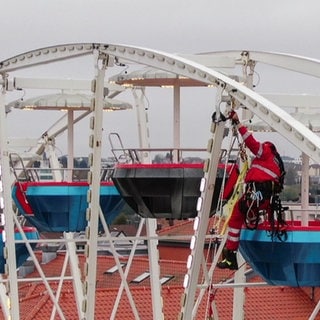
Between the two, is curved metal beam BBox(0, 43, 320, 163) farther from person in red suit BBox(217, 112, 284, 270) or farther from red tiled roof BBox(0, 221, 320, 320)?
red tiled roof BBox(0, 221, 320, 320)

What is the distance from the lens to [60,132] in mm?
33031

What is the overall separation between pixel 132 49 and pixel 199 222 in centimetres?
335

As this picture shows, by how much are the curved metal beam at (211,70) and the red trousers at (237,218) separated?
2.25m

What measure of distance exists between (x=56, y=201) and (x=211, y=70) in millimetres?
11643

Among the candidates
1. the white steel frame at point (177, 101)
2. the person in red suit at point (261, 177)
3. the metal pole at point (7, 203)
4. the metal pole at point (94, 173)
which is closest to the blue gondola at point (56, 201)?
the white steel frame at point (177, 101)

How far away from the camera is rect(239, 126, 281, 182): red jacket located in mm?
18031

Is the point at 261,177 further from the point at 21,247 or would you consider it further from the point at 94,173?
the point at 21,247

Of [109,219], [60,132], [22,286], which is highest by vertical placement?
[60,132]

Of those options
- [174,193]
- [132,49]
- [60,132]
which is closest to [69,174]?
[60,132]

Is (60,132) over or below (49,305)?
over

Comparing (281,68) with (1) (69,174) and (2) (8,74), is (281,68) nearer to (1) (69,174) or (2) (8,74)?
(2) (8,74)

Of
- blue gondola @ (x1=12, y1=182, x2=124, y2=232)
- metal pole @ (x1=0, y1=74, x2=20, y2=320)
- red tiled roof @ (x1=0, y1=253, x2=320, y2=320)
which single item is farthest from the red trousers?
red tiled roof @ (x1=0, y1=253, x2=320, y2=320)

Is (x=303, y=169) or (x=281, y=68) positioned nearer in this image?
(x=281, y=68)

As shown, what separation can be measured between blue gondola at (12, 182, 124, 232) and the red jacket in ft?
35.5
